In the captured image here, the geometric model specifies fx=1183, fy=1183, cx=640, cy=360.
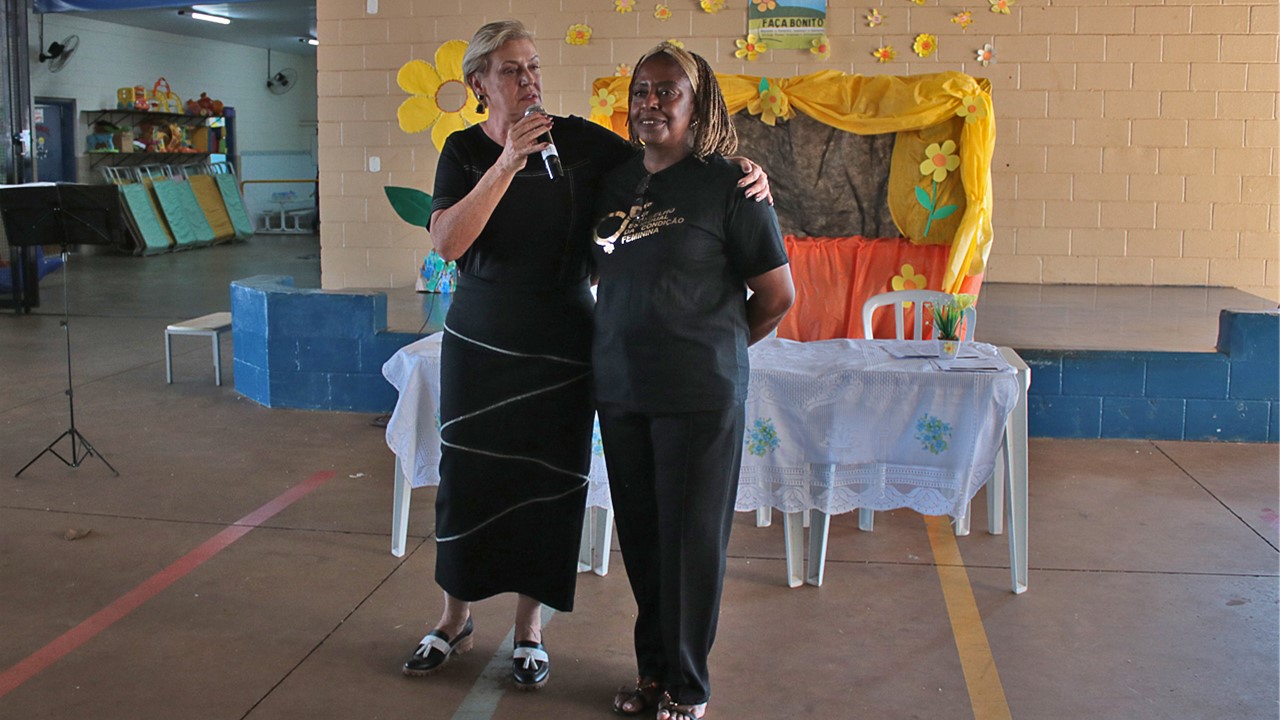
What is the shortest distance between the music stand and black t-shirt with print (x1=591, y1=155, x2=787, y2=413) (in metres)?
3.24

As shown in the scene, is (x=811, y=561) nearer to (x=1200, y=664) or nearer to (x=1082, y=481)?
(x=1200, y=664)

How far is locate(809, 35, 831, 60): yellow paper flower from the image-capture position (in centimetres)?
862

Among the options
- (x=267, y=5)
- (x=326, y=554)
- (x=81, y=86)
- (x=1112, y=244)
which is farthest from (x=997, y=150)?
(x=81, y=86)

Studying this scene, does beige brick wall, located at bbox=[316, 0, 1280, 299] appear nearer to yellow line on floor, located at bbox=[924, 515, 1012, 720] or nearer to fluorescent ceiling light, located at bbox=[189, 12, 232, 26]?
yellow line on floor, located at bbox=[924, 515, 1012, 720]

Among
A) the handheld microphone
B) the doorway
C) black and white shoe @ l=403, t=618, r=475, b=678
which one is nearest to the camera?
the handheld microphone

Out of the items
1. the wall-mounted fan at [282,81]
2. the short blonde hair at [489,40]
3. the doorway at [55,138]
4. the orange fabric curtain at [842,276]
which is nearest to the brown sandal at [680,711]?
the short blonde hair at [489,40]

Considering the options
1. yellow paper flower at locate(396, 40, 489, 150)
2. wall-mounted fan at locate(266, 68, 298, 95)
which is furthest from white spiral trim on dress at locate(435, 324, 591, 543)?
wall-mounted fan at locate(266, 68, 298, 95)

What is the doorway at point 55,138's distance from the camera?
1377cm

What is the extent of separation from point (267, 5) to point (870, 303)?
402 inches

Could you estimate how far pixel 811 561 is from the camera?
3.68 metres

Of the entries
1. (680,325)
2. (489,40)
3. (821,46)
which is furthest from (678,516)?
(821,46)

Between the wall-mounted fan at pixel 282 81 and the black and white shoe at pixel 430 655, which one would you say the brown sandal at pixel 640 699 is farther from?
the wall-mounted fan at pixel 282 81

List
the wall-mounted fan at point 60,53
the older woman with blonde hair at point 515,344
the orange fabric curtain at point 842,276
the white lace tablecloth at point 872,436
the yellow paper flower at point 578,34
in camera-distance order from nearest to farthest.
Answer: the older woman with blonde hair at point 515,344 → the white lace tablecloth at point 872,436 → the orange fabric curtain at point 842,276 → the yellow paper flower at point 578,34 → the wall-mounted fan at point 60,53

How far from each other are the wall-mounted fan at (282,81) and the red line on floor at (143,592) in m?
15.3
